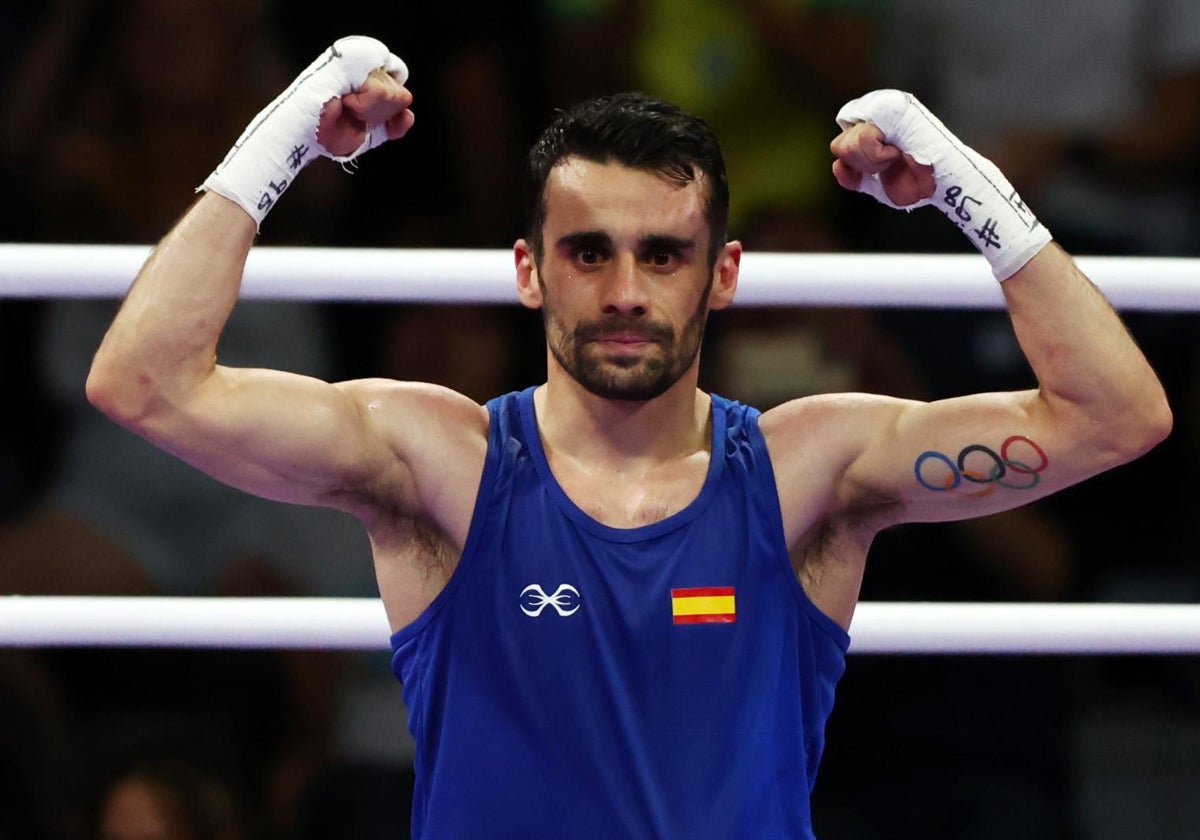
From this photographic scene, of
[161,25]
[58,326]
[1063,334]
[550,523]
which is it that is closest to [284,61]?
[161,25]

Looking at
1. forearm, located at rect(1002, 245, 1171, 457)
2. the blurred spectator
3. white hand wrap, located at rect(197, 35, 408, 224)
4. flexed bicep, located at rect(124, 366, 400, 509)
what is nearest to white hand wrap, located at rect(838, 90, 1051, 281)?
forearm, located at rect(1002, 245, 1171, 457)

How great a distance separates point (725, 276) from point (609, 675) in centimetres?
48

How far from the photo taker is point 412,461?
1742 mm

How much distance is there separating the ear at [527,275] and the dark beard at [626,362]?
0.07 m

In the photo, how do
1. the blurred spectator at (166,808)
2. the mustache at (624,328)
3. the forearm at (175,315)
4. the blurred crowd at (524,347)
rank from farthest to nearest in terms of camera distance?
the blurred crowd at (524,347), the blurred spectator at (166,808), the mustache at (624,328), the forearm at (175,315)

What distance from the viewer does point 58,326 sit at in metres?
3.16

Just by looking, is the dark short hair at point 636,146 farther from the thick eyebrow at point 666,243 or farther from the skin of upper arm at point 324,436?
the skin of upper arm at point 324,436

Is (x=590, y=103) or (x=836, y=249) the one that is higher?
(x=836, y=249)

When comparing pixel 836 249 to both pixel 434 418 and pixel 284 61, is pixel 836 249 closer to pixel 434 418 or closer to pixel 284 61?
pixel 284 61

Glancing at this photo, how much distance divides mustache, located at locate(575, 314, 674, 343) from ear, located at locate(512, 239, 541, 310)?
10 cm

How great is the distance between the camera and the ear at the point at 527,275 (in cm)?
180

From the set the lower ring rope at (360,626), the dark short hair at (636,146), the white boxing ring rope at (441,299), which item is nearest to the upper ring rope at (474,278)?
the white boxing ring rope at (441,299)

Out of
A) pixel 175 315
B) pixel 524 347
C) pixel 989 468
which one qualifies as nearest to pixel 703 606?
A: pixel 989 468

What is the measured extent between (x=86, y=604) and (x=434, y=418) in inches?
19.7
